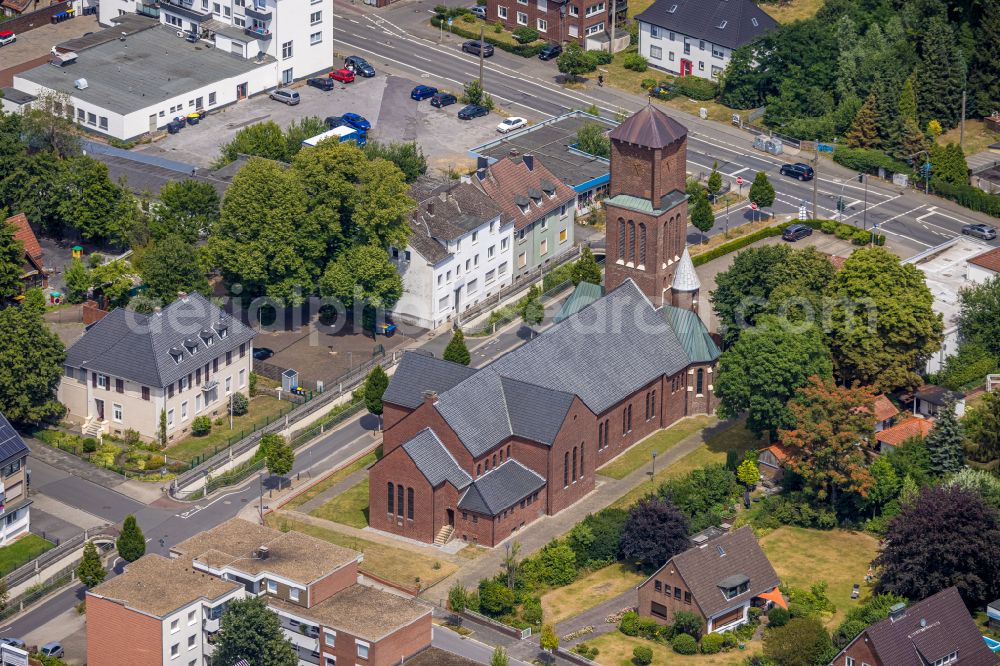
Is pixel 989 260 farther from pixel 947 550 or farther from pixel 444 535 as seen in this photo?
pixel 444 535

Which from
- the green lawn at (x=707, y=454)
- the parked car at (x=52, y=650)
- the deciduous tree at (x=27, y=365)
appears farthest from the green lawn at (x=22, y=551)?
the green lawn at (x=707, y=454)

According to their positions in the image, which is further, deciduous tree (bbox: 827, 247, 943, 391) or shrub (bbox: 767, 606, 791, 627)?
deciduous tree (bbox: 827, 247, 943, 391)

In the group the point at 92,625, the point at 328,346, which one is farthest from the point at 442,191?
the point at 92,625

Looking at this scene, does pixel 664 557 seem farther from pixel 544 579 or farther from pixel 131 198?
pixel 131 198

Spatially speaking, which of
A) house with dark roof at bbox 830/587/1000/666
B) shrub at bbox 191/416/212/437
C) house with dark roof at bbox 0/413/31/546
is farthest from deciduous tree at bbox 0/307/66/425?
house with dark roof at bbox 830/587/1000/666

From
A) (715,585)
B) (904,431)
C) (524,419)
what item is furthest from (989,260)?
(715,585)

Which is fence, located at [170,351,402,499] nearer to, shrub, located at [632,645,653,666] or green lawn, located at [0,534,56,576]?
green lawn, located at [0,534,56,576]
